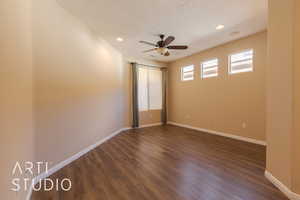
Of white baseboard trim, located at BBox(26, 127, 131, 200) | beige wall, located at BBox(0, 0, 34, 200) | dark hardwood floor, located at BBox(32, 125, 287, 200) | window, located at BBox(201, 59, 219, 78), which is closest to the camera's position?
beige wall, located at BBox(0, 0, 34, 200)

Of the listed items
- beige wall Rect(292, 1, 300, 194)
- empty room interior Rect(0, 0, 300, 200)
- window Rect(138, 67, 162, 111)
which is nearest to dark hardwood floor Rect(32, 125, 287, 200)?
empty room interior Rect(0, 0, 300, 200)

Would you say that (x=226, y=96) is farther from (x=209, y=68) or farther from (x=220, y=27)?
(x=220, y=27)

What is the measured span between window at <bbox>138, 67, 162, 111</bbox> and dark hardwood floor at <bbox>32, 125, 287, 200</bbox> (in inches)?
103

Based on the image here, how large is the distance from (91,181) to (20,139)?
1115 millimetres

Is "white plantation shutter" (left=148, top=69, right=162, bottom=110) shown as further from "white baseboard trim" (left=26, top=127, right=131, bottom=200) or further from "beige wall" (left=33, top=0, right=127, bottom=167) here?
"white baseboard trim" (left=26, top=127, right=131, bottom=200)

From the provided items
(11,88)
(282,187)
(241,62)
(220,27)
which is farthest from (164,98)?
(11,88)

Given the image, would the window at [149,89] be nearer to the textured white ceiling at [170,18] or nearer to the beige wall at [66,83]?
the beige wall at [66,83]

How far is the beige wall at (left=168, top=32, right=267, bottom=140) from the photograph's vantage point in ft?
11.4

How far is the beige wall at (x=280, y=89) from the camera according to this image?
1.63m

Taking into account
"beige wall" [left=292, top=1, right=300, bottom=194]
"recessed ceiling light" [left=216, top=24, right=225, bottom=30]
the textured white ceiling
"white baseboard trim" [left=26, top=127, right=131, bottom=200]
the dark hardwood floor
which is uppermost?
"recessed ceiling light" [left=216, top=24, right=225, bottom=30]

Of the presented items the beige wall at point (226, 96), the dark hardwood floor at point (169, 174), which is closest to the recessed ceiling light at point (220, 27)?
the beige wall at point (226, 96)

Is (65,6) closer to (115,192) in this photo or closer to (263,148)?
(115,192)

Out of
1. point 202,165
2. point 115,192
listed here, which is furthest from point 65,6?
point 202,165

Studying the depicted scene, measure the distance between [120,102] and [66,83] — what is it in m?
2.43
